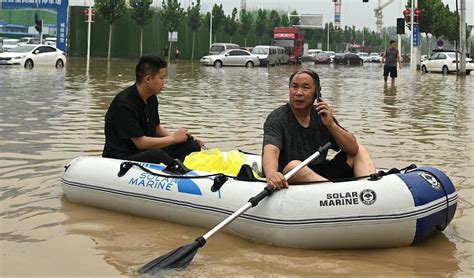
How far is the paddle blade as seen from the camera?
13.8 feet

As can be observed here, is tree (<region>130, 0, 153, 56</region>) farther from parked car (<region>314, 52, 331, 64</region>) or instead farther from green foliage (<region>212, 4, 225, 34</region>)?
parked car (<region>314, 52, 331, 64</region>)

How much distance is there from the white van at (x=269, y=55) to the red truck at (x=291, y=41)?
3.77 m

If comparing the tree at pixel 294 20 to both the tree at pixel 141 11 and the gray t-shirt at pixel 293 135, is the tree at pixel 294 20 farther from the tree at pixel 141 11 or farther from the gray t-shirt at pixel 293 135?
the gray t-shirt at pixel 293 135

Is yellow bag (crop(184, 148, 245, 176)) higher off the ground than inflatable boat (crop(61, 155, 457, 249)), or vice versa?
yellow bag (crop(184, 148, 245, 176))

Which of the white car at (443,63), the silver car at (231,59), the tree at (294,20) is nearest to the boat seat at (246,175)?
the white car at (443,63)

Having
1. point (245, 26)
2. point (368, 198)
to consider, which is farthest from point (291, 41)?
point (368, 198)

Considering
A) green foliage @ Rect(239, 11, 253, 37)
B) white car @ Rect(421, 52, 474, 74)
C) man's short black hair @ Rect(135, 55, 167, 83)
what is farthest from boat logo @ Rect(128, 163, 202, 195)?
green foliage @ Rect(239, 11, 253, 37)

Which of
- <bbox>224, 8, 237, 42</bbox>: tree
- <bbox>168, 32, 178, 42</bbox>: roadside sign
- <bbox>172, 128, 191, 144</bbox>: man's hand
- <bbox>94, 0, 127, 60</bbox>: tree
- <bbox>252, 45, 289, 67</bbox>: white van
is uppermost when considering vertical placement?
<bbox>224, 8, 237, 42</bbox>: tree

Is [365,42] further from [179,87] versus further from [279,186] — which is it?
[279,186]

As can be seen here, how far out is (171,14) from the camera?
2094 inches

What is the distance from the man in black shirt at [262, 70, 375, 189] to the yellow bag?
0.63 m

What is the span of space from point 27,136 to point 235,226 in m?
4.89

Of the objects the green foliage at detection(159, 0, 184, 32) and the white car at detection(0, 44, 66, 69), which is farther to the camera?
the green foliage at detection(159, 0, 184, 32)

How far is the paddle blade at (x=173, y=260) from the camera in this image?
13.8 feet
